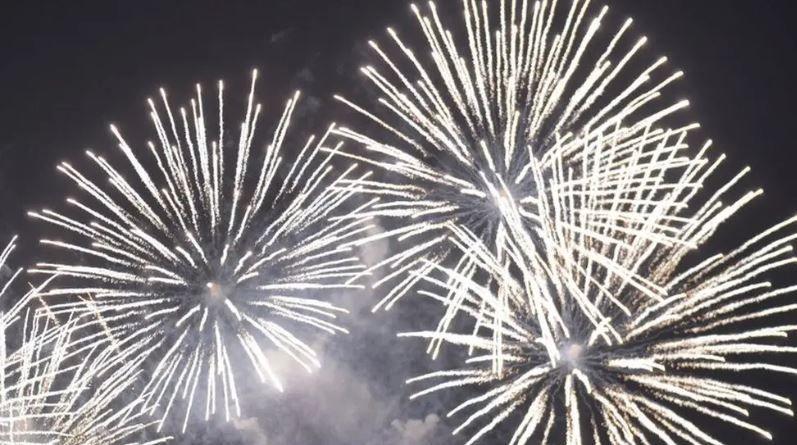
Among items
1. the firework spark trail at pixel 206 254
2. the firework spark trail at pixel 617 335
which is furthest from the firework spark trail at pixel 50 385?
the firework spark trail at pixel 617 335

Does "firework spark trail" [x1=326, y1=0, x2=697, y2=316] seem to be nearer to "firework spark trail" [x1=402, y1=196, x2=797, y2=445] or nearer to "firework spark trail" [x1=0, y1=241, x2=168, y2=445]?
"firework spark trail" [x1=402, y1=196, x2=797, y2=445]

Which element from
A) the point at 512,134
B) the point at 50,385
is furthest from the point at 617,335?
the point at 50,385

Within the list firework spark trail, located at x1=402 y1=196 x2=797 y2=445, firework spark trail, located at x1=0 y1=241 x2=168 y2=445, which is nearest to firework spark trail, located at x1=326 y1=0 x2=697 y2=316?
firework spark trail, located at x1=402 y1=196 x2=797 y2=445

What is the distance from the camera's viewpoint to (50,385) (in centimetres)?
1688

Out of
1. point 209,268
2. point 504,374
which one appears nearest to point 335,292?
point 209,268

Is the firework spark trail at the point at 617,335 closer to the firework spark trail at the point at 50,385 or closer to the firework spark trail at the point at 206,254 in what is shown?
the firework spark trail at the point at 206,254

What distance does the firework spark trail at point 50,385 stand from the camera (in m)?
16.2

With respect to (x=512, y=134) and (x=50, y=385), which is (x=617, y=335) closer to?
(x=512, y=134)

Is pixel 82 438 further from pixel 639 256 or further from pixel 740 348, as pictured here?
pixel 740 348

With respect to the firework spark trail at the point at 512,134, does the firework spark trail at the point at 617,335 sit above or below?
below

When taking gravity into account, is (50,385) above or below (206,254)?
below

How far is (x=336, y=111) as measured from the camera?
21.5 metres

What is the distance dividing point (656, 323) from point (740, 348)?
1.66 metres

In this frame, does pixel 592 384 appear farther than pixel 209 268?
No
